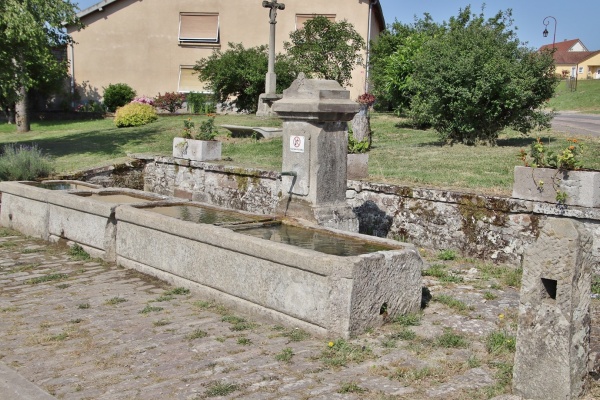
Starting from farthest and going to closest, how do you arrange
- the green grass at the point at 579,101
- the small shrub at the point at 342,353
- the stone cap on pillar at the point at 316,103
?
the green grass at the point at 579,101, the stone cap on pillar at the point at 316,103, the small shrub at the point at 342,353

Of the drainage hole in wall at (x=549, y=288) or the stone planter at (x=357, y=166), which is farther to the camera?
the stone planter at (x=357, y=166)

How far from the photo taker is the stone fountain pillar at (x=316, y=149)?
683cm

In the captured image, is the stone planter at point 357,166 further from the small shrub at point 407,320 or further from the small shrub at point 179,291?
the small shrub at point 407,320

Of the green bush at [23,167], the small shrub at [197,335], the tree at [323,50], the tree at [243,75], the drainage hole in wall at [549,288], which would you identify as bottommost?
the small shrub at [197,335]

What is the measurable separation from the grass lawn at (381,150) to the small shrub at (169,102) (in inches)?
108

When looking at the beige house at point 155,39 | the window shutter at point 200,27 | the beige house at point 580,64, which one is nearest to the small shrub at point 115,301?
the beige house at point 155,39

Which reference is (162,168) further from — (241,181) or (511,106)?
(511,106)

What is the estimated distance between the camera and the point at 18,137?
22.2 metres

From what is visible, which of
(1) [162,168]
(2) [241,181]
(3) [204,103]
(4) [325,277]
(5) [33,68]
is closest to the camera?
(4) [325,277]

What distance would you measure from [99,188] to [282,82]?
13.6 meters

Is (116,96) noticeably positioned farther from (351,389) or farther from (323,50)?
(351,389)

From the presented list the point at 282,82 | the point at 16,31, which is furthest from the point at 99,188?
the point at 282,82

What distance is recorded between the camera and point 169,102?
1029 inches

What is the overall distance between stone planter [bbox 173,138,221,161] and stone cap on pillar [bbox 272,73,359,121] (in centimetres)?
512
